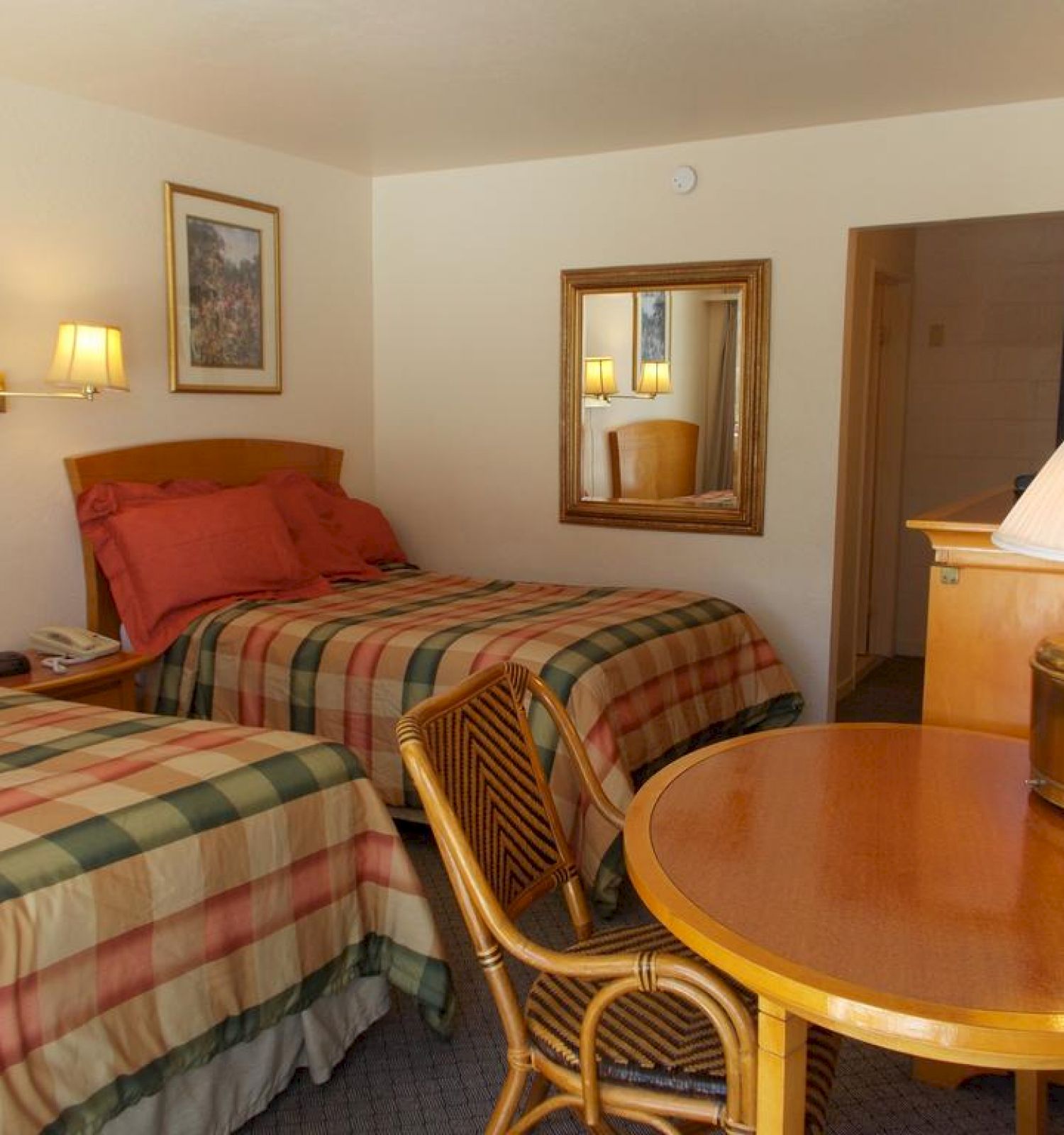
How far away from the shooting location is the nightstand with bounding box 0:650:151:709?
3088 millimetres

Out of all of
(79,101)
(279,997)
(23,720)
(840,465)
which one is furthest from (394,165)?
(279,997)

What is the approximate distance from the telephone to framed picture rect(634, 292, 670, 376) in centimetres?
230

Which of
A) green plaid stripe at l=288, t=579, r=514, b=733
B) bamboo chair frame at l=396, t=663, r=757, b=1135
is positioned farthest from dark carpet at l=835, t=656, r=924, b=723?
bamboo chair frame at l=396, t=663, r=757, b=1135

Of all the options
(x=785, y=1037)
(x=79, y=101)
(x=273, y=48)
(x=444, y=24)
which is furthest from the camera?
(x=79, y=101)

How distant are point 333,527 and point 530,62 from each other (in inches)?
75.1

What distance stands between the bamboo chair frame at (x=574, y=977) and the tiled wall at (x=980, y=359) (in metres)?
4.50

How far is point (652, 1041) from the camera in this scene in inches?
60.0

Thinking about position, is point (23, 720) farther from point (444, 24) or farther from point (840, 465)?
point (840, 465)

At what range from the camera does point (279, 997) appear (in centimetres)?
198

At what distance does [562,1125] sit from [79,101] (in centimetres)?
336

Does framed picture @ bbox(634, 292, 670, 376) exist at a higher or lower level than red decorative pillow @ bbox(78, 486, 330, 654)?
higher

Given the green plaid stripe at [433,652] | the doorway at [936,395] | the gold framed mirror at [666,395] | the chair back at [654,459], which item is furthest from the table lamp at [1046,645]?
the doorway at [936,395]

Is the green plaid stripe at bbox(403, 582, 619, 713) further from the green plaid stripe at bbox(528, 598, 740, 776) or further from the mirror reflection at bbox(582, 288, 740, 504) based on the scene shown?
the mirror reflection at bbox(582, 288, 740, 504)

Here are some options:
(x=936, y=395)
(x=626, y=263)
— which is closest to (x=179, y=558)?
(x=626, y=263)
